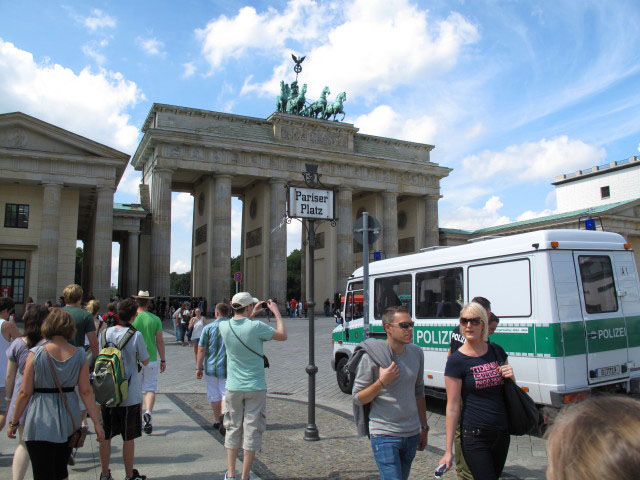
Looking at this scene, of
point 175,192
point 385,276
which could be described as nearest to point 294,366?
point 385,276

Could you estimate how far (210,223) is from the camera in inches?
1730

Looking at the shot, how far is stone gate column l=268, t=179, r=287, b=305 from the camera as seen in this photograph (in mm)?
44688

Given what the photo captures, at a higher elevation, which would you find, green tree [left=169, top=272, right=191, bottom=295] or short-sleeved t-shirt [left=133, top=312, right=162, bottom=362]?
green tree [left=169, top=272, right=191, bottom=295]

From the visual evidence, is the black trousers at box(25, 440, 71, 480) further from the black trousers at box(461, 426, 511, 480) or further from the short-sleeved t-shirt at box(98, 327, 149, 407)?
the black trousers at box(461, 426, 511, 480)

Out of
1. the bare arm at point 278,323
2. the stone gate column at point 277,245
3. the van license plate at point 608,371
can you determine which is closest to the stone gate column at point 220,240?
the stone gate column at point 277,245

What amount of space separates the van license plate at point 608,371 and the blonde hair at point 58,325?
688 cm

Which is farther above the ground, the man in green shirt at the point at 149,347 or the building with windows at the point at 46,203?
the building with windows at the point at 46,203

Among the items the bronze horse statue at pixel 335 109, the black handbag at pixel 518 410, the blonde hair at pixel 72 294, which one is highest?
the bronze horse statue at pixel 335 109

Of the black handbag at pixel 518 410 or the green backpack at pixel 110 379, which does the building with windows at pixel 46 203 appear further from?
the black handbag at pixel 518 410

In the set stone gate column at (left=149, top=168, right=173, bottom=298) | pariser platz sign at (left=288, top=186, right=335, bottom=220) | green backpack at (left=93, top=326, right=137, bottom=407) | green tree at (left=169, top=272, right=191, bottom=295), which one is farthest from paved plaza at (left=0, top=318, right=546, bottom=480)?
green tree at (left=169, top=272, right=191, bottom=295)

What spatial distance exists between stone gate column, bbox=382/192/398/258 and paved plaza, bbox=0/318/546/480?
4027 centimetres

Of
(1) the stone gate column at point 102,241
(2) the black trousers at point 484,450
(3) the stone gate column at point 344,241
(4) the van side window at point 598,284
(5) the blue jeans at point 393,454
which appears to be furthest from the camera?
(3) the stone gate column at point 344,241

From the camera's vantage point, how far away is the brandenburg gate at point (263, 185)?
137 ft

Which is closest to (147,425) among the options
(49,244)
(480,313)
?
(480,313)
